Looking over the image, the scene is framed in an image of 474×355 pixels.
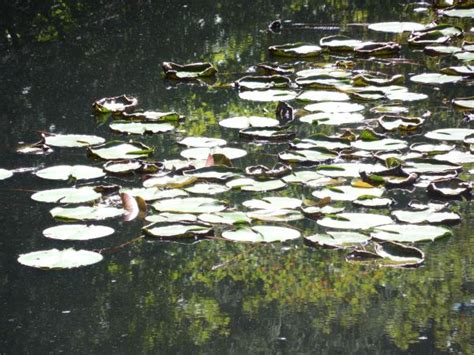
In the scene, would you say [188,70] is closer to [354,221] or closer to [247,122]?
[247,122]

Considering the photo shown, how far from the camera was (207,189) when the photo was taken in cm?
276

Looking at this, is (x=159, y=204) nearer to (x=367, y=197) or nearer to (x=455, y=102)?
(x=367, y=197)

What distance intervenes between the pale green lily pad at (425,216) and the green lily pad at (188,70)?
60.3 inches

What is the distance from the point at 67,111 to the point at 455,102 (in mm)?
1391

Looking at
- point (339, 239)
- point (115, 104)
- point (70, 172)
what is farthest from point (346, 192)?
point (115, 104)

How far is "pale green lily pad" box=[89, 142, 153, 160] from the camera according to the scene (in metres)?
3.03

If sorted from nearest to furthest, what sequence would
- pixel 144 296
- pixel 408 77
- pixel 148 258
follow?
pixel 144 296
pixel 148 258
pixel 408 77

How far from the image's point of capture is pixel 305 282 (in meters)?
2.25

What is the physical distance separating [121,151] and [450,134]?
1053 millimetres

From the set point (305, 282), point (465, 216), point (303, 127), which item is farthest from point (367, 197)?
point (303, 127)

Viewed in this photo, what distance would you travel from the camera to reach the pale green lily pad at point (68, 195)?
271 centimetres

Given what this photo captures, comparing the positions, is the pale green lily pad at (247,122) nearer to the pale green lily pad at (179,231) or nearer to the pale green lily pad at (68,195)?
the pale green lily pad at (68,195)

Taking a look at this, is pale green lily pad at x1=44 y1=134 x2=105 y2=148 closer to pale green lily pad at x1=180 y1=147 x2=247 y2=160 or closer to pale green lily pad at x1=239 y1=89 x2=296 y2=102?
pale green lily pad at x1=180 y1=147 x2=247 y2=160

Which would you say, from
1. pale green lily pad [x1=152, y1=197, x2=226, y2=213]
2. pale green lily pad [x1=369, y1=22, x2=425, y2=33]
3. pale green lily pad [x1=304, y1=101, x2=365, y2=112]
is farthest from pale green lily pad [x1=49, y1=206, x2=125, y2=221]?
pale green lily pad [x1=369, y1=22, x2=425, y2=33]
